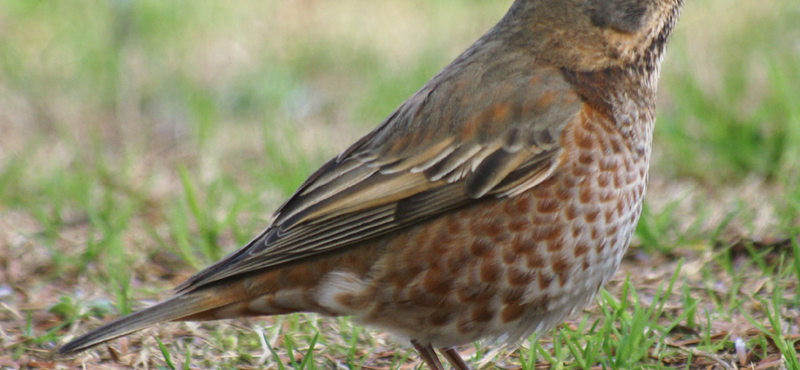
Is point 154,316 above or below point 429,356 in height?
above

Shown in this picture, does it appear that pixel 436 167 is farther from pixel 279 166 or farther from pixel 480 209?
pixel 279 166

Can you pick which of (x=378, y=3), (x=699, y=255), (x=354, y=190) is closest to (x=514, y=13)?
(x=354, y=190)

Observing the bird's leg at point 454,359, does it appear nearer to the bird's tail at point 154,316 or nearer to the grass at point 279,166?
the grass at point 279,166

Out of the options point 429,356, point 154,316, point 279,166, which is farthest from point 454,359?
point 279,166

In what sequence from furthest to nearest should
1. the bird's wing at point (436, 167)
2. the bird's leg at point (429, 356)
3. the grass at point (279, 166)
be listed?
the grass at point (279, 166), the bird's leg at point (429, 356), the bird's wing at point (436, 167)

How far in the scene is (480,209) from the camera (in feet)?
13.1

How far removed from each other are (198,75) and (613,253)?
5.20 meters

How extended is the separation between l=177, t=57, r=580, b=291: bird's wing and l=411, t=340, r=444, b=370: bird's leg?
1.82ft

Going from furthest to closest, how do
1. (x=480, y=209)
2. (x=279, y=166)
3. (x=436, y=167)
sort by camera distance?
(x=279, y=166), (x=436, y=167), (x=480, y=209)

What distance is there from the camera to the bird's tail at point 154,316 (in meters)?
4.02

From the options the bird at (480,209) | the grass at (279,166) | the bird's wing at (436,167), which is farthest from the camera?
the grass at (279,166)

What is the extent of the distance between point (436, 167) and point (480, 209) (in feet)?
0.88

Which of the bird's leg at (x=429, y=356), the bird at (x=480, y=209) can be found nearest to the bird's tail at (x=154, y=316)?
the bird at (x=480, y=209)

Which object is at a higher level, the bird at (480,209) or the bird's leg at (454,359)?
the bird at (480,209)
